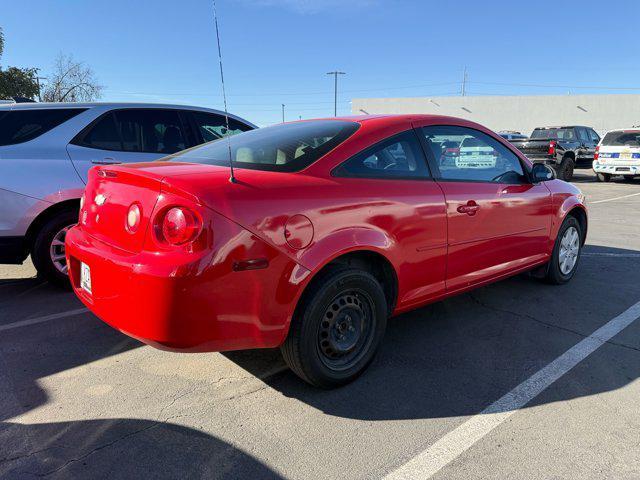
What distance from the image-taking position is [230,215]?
7.39ft

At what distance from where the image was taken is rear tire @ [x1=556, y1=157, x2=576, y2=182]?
635 inches

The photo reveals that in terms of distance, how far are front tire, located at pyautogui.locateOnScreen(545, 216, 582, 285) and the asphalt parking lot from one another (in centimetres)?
73

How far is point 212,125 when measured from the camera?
5645mm

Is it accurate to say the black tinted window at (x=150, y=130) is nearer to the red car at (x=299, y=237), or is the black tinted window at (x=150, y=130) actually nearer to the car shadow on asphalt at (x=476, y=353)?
the red car at (x=299, y=237)

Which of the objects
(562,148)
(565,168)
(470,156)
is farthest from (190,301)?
(565,168)

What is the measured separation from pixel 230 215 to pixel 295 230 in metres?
0.36

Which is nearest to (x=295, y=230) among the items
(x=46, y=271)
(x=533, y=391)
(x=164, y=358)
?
(x=164, y=358)

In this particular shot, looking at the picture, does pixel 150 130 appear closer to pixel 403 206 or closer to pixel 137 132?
pixel 137 132

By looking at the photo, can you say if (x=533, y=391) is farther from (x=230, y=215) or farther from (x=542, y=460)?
(x=230, y=215)

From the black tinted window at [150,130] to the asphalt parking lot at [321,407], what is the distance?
1926mm

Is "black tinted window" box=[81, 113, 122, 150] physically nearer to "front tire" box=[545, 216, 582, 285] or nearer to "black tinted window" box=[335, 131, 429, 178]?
"black tinted window" box=[335, 131, 429, 178]

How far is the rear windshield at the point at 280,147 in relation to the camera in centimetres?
279

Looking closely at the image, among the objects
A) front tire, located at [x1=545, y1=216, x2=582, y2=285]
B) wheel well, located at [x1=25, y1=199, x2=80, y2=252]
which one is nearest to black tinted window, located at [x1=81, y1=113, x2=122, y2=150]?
wheel well, located at [x1=25, y1=199, x2=80, y2=252]

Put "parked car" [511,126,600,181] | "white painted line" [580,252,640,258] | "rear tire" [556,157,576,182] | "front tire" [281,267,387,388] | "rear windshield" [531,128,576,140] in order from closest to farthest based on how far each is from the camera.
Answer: "front tire" [281,267,387,388] → "white painted line" [580,252,640,258] → "parked car" [511,126,600,181] → "rear tire" [556,157,576,182] → "rear windshield" [531,128,576,140]
